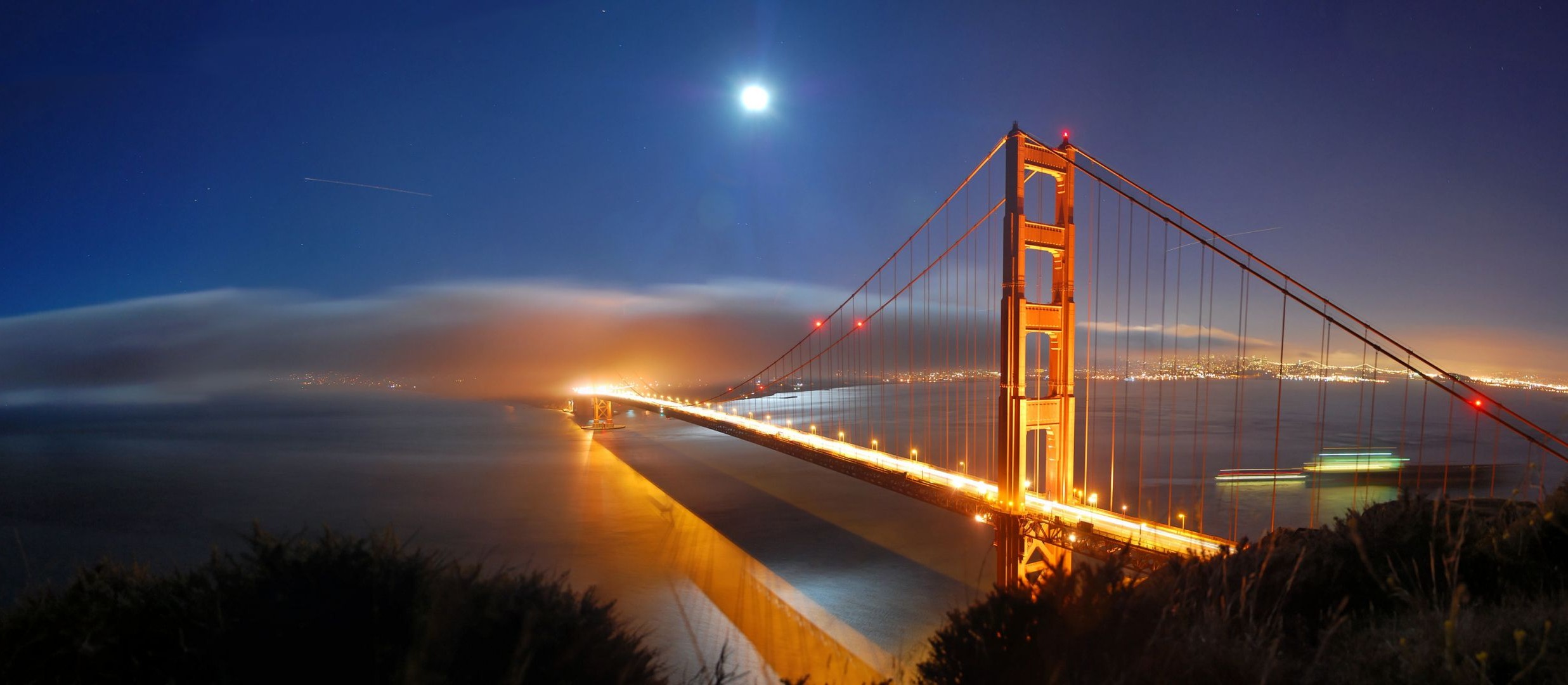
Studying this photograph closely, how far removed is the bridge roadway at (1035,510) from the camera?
11.0 metres

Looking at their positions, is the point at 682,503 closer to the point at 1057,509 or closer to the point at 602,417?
the point at 1057,509

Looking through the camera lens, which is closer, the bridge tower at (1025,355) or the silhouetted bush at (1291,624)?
the silhouetted bush at (1291,624)

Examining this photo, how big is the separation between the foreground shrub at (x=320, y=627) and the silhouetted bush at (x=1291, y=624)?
1.94 metres

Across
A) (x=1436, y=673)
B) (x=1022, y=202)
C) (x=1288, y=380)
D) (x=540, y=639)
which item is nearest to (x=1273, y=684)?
(x=1436, y=673)

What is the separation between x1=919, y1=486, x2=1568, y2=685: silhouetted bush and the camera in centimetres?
269

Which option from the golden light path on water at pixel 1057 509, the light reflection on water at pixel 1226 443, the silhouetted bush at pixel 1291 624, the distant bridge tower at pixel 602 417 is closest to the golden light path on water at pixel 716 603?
the silhouetted bush at pixel 1291 624

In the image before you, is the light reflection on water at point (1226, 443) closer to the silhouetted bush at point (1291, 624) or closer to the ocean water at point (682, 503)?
the ocean water at point (682, 503)

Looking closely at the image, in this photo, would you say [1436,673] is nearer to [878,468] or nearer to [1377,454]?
[878,468]

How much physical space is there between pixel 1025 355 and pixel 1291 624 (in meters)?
11.0

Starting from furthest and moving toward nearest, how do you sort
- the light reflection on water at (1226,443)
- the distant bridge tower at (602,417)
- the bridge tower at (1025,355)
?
the distant bridge tower at (602,417)
the light reflection on water at (1226,443)
the bridge tower at (1025,355)

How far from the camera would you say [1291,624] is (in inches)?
150

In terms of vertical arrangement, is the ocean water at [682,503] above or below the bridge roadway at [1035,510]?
below

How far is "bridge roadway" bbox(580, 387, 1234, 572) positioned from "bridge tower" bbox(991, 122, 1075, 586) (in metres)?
0.55

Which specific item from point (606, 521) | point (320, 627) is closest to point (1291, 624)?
point (320, 627)
